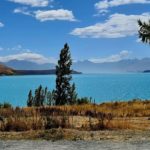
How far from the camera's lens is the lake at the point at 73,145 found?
621 inches

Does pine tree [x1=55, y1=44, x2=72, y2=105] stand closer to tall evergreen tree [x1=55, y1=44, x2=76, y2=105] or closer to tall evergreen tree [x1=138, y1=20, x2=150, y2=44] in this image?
tall evergreen tree [x1=55, y1=44, x2=76, y2=105]

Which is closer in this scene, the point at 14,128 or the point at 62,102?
the point at 14,128

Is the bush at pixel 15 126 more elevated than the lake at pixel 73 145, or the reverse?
the bush at pixel 15 126

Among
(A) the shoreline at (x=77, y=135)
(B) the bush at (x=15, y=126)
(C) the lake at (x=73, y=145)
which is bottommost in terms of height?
(C) the lake at (x=73, y=145)

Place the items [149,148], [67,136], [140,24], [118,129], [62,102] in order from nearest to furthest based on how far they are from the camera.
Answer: [149,148]
[67,136]
[118,129]
[140,24]
[62,102]

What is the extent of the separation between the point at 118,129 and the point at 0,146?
6316 mm

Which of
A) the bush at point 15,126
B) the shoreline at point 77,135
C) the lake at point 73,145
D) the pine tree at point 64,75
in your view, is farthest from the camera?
the pine tree at point 64,75

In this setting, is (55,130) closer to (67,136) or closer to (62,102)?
(67,136)

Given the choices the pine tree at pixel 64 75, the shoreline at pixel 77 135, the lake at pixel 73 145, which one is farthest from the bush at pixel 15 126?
the pine tree at pixel 64 75

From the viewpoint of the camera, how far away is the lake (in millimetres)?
15766

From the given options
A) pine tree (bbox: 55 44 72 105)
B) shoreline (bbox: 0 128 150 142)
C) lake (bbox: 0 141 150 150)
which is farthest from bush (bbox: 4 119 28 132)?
pine tree (bbox: 55 44 72 105)

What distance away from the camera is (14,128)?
68.6 feet

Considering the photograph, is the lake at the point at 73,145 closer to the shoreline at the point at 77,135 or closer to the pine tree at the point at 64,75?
the shoreline at the point at 77,135

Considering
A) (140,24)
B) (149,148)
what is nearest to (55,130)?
(149,148)
